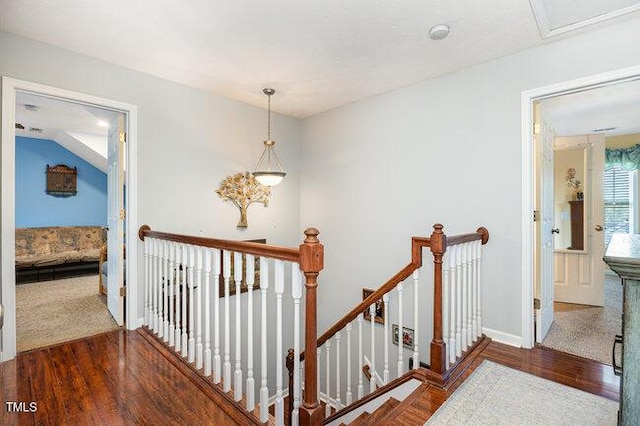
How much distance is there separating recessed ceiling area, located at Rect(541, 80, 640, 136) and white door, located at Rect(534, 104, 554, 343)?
1.06ft

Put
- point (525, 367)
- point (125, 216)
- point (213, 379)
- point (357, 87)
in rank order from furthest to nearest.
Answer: point (357, 87) → point (125, 216) → point (525, 367) → point (213, 379)

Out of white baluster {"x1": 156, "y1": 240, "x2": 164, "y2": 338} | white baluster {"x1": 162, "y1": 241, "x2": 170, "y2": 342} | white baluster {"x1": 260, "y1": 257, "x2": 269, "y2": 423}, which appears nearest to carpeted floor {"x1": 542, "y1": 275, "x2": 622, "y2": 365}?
white baluster {"x1": 260, "y1": 257, "x2": 269, "y2": 423}

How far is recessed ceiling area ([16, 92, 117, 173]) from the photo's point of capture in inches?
151

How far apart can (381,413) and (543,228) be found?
2133mm

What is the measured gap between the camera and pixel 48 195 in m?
5.89

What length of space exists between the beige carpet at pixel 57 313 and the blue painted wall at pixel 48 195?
1618 millimetres

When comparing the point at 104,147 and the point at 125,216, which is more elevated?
the point at 104,147

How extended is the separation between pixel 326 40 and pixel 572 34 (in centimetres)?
182

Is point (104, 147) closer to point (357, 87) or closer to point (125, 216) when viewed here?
point (125, 216)

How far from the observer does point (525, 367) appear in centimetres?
216

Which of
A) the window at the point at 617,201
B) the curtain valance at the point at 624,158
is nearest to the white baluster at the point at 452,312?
the curtain valance at the point at 624,158

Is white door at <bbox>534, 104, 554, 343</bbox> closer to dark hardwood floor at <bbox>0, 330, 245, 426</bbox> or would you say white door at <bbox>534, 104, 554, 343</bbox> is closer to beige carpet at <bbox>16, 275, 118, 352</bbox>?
dark hardwood floor at <bbox>0, 330, 245, 426</bbox>

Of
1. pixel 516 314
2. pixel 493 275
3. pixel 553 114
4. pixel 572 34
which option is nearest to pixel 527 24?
pixel 572 34

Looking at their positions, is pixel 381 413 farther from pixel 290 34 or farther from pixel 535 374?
pixel 290 34
